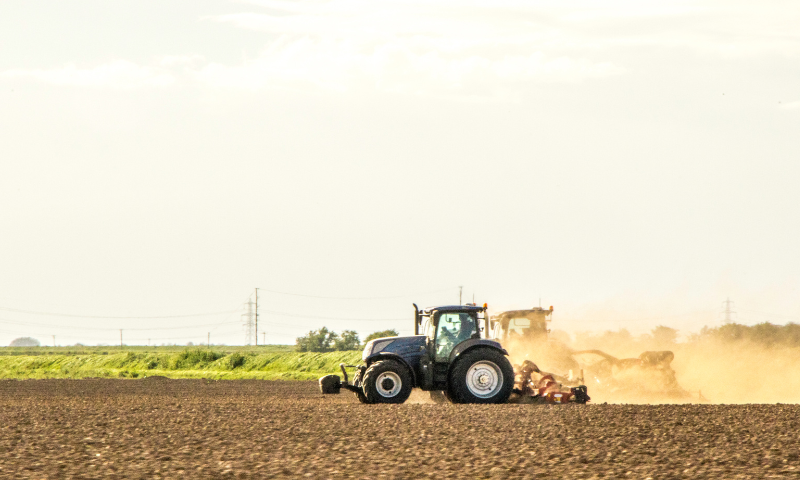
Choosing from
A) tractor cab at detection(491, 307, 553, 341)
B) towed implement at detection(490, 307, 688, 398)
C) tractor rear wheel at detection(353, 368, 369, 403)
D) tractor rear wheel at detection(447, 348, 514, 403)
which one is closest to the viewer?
tractor rear wheel at detection(447, 348, 514, 403)

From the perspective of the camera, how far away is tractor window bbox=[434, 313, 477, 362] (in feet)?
70.9

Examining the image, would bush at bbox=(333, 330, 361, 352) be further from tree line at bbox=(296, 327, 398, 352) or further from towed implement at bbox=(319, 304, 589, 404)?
towed implement at bbox=(319, 304, 589, 404)

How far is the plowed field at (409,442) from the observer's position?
1112cm

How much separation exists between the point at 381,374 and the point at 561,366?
30.2 feet

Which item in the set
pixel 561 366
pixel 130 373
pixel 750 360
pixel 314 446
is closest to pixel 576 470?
pixel 314 446

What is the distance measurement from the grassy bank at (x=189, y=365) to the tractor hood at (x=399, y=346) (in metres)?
27.4

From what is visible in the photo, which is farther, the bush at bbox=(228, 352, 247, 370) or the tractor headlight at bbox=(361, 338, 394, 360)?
the bush at bbox=(228, 352, 247, 370)

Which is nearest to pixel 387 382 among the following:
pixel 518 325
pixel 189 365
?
pixel 518 325

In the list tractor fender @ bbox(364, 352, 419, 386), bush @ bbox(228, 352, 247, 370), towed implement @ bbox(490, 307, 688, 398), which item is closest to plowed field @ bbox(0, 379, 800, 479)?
tractor fender @ bbox(364, 352, 419, 386)

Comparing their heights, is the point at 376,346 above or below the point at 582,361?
above

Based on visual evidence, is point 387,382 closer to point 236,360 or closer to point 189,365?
point 236,360

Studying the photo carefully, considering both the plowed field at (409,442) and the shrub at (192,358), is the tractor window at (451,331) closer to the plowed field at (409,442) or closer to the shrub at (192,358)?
the plowed field at (409,442)

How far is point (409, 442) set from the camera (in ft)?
44.9

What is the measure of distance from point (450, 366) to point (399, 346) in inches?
56.4
